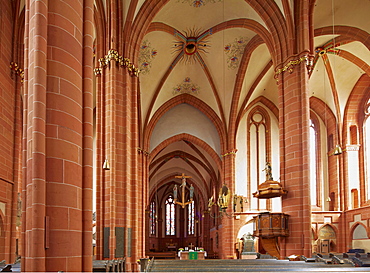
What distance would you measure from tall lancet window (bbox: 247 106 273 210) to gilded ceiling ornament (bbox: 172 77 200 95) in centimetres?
365

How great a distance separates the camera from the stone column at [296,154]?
14297 mm

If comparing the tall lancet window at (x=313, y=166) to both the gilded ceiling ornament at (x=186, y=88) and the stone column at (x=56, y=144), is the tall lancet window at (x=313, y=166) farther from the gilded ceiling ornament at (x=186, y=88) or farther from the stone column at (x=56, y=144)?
the stone column at (x=56, y=144)

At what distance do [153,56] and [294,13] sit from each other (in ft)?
28.7

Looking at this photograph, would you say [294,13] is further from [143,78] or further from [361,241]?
[361,241]

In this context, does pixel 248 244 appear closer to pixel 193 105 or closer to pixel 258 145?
pixel 258 145

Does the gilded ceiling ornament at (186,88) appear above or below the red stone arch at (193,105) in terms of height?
above

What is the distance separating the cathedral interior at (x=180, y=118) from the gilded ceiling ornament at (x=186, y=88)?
9 centimetres

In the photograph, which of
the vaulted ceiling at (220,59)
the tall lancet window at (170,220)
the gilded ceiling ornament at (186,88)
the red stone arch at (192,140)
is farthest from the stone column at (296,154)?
the tall lancet window at (170,220)

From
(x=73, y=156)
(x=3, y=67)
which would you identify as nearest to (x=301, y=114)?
(x=3, y=67)

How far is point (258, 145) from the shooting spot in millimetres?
27000

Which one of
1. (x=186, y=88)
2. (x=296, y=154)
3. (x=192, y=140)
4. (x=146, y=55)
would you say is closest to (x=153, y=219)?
(x=192, y=140)

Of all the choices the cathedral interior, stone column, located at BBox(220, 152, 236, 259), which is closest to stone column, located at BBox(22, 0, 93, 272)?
the cathedral interior

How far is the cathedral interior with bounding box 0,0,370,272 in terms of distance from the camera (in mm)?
5926

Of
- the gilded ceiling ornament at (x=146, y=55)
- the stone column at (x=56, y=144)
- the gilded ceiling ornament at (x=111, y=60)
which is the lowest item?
the stone column at (x=56, y=144)
